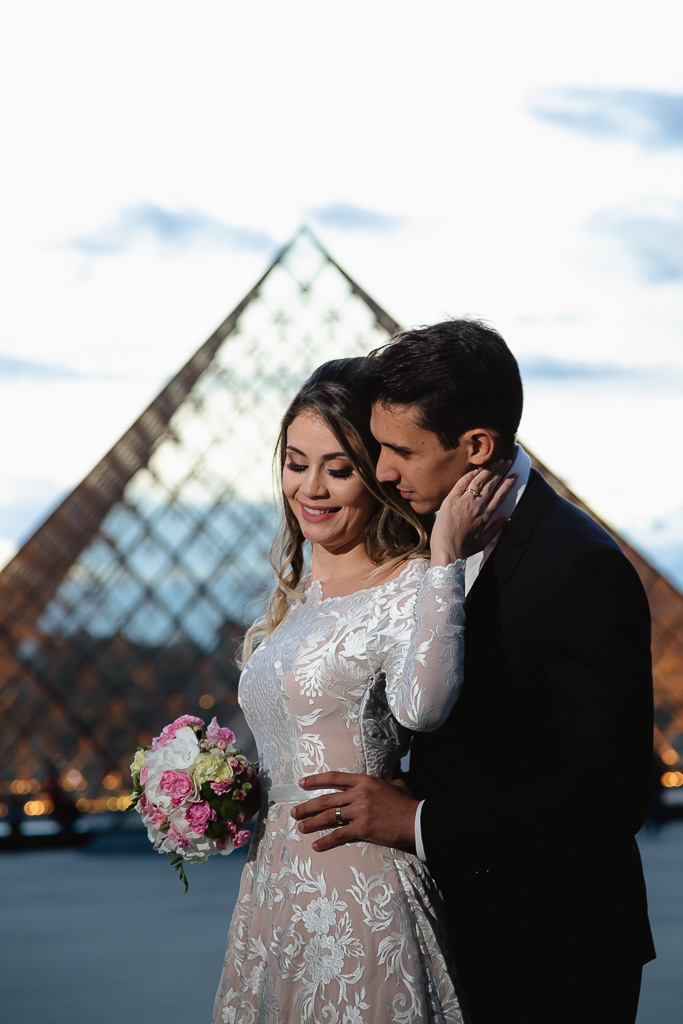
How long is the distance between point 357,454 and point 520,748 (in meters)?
0.73

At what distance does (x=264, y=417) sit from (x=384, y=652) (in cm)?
2601

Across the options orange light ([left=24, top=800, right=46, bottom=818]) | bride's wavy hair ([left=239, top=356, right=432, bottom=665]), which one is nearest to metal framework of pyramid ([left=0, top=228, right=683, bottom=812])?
orange light ([left=24, top=800, right=46, bottom=818])

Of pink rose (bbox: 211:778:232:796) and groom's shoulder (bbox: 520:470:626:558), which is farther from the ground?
groom's shoulder (bbox: 520:470:626:558)

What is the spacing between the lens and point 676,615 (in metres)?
21.8

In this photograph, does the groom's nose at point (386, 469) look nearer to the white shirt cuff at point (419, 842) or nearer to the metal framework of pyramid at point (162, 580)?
the white shirt cuff at point (419, 842)

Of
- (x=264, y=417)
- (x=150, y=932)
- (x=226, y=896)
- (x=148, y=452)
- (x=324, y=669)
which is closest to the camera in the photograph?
(x=324, y=669)

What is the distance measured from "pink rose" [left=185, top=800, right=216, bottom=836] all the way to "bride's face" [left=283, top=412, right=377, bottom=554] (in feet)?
2.09

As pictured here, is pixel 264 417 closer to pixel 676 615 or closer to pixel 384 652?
pixel 676 615

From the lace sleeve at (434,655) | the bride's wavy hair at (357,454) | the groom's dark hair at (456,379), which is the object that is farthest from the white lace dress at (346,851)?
the groom's dark hair at (456,379)

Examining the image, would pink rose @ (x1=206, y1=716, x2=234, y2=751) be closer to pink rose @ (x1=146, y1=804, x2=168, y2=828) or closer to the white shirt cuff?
pink rose @ (x1=146, y1=804, x2=168, y2=828)

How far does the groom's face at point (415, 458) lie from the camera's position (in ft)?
7.45

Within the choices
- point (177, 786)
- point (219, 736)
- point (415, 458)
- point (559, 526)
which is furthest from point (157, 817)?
point (559, 526)

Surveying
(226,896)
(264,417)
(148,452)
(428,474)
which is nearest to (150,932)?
(226,896)

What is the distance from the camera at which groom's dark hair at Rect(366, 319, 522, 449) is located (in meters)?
2.24
